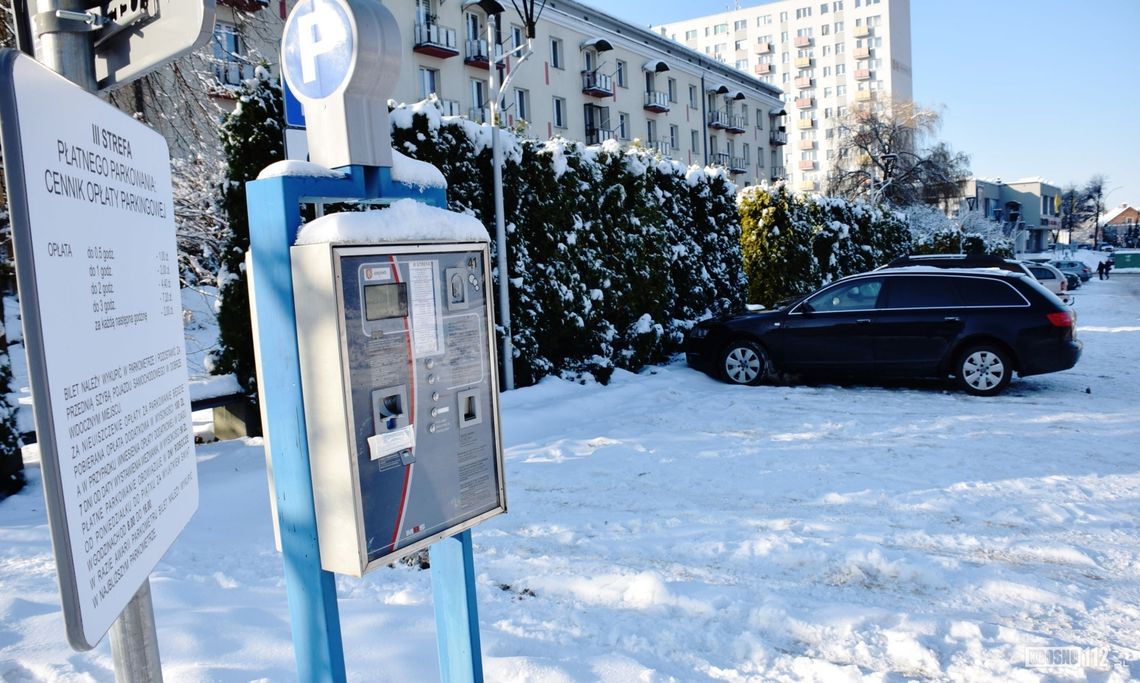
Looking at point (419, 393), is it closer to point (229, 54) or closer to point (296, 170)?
point (296, 170)

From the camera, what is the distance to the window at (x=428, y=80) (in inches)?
1227

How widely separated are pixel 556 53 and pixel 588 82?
2.25m

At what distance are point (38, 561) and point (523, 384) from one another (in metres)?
5.72

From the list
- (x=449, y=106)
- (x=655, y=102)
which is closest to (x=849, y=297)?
(x=449, y=106)

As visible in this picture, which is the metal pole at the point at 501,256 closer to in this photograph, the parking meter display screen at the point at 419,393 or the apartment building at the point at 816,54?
the parking meter display screen at the point at 419,393

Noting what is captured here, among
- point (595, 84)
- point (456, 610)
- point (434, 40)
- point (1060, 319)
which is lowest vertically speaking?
point (456, 610)

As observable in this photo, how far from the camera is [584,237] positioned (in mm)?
10789

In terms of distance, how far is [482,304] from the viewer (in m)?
2.91

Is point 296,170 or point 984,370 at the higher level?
point 296,170

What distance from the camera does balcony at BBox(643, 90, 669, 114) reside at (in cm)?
4406

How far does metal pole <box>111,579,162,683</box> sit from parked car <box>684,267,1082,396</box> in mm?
9902

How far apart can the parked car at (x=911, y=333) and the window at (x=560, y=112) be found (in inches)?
1119

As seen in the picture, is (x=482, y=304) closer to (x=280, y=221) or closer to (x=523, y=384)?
(x=280, y=221)

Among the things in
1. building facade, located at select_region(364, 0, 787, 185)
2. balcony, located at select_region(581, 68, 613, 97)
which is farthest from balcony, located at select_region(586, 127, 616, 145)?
balcony, located at select_region(581, 68, 613, 97)
